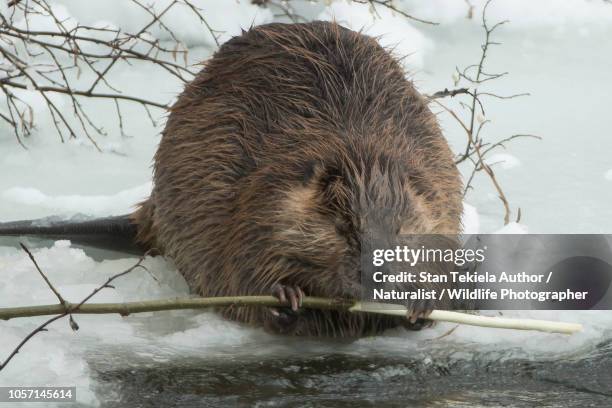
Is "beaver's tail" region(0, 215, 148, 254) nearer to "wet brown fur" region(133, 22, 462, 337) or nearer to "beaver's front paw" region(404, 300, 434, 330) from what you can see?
"wet brown fur" region(133, 22, 462, 337)

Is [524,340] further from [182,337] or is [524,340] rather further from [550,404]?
[182,337]

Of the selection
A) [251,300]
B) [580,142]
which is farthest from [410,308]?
[580,142]

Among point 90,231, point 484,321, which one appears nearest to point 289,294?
point 484,321

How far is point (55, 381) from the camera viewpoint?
222 cm

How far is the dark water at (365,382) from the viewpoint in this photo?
2.25 metres

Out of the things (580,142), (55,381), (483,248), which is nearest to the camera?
(55,381)

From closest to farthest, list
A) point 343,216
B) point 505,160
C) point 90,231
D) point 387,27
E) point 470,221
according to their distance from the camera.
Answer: point 343,216 → point 90,231 → point 470,221 → point 505,160 → point 387,27

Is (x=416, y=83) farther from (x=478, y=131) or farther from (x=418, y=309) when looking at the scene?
(x=418, y=309)

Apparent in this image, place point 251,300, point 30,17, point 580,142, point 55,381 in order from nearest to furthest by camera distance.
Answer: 1. point 55,381
2. point 251,300
3. point 580,142
4. point 30,17

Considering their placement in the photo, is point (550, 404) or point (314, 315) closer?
point (550, 404)

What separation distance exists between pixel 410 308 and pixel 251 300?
1.24ft

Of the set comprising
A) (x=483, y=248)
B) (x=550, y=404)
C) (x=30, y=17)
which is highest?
(x=30, y=17)

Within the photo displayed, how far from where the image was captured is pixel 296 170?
2.72 metres

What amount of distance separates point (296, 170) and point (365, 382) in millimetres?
617
